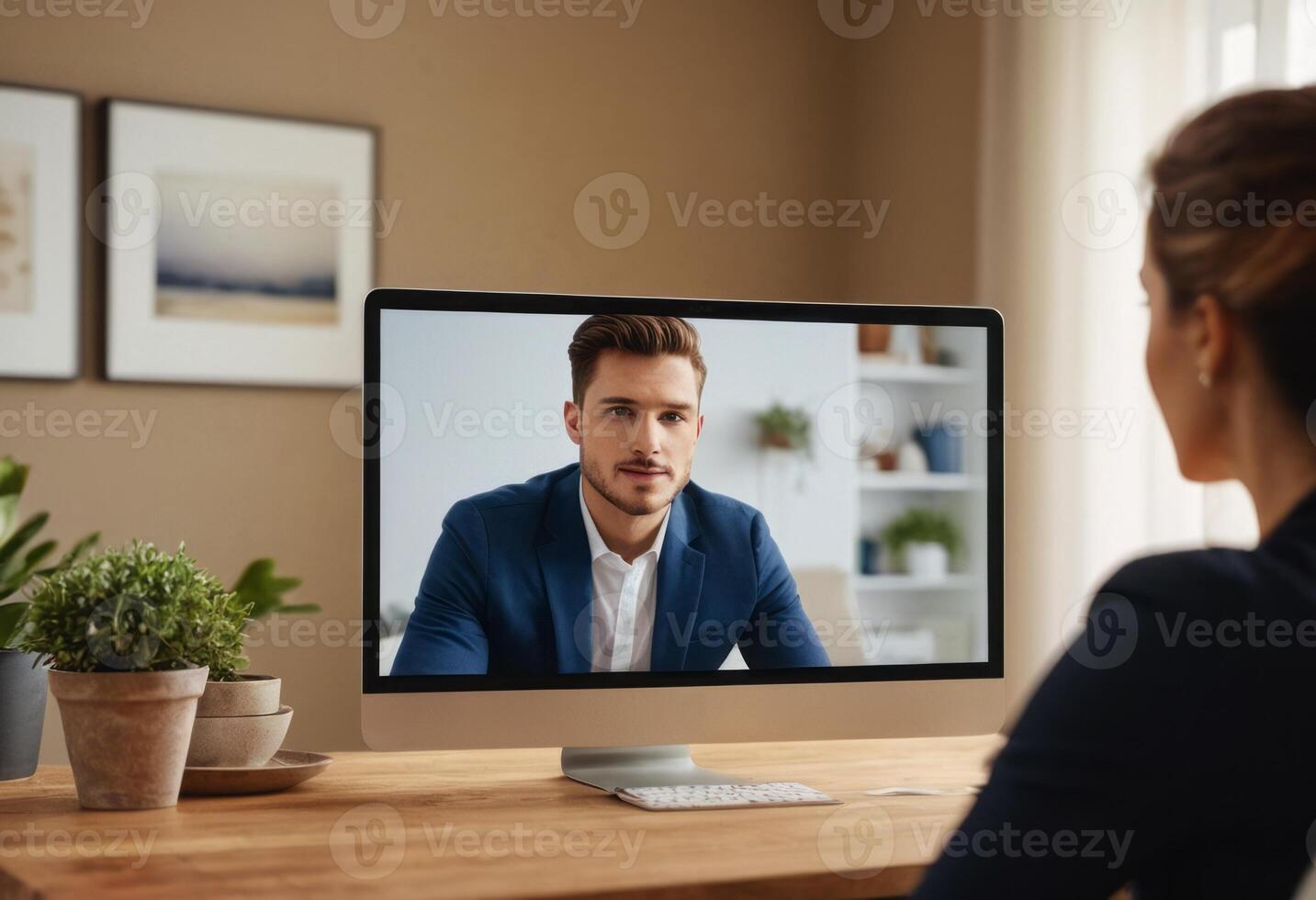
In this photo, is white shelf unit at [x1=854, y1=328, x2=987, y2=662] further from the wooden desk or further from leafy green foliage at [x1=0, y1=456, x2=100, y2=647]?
leafy green foliage at [x1=0, y1=456, x2=100, y2=647]

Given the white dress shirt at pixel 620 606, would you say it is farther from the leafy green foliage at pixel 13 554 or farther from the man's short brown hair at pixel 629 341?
the leafy green foliage at pixel 13 554

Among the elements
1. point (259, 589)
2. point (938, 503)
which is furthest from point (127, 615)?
point (938, 503)

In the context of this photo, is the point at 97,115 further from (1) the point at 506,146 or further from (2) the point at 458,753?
(2) the point at 458,753

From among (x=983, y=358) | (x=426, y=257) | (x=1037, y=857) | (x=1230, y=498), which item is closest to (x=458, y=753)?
(x=983, y=358)

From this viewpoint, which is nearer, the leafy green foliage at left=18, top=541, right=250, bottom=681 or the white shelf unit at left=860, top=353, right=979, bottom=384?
the leafy green foliage at left=18, top=541, right=250, bottom=681

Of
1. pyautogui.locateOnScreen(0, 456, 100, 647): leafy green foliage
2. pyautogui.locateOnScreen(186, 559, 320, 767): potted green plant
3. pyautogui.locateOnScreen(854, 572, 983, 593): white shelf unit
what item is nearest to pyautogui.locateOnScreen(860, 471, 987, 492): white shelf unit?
pyautogui.locateOnScreen(854, 572, 983, 593): white shelf unit

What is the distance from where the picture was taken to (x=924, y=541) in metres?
1.44

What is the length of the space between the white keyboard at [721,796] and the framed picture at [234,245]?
5.65 ft

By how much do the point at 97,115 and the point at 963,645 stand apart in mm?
2079

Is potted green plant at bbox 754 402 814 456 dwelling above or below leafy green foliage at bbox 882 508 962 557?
above

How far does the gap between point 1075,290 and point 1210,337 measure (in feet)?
6.45

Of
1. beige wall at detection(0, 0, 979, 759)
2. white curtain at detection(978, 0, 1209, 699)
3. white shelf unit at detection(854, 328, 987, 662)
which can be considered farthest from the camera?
beige wall at detection(0, 0, 979, 759)

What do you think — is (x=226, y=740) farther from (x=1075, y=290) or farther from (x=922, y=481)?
(x=1075, y=290)

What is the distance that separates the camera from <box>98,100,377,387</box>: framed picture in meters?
2.69
